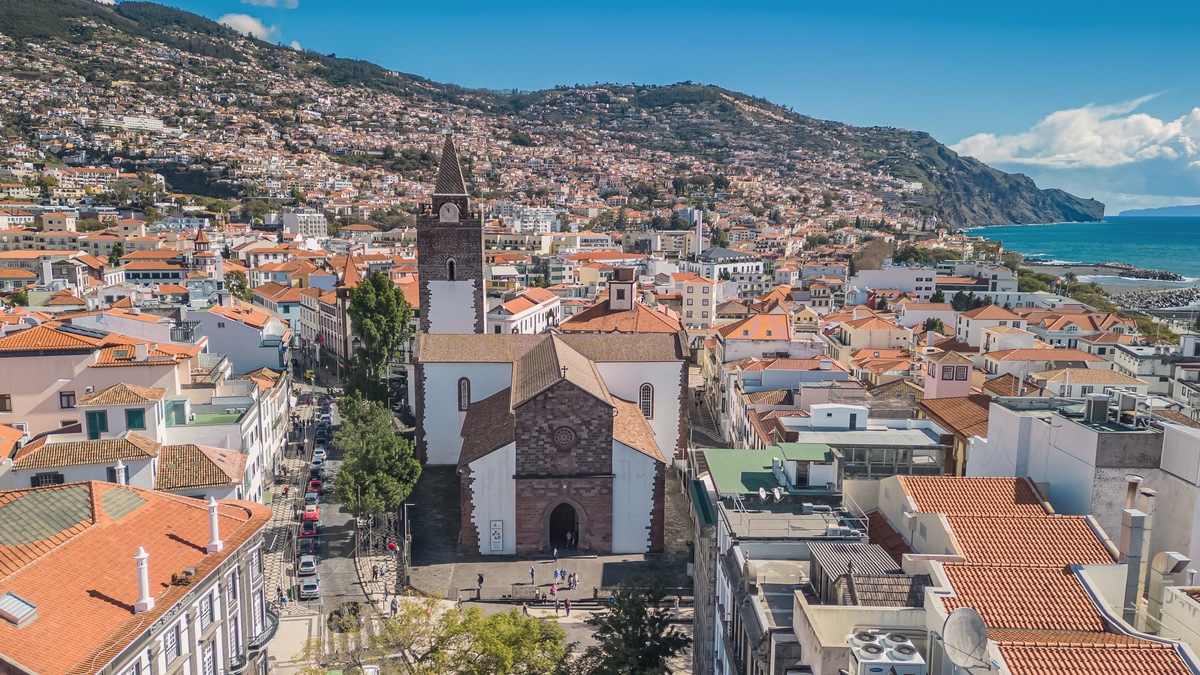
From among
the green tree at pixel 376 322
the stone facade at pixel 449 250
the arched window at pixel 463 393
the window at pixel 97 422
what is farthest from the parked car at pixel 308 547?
the green tree at pixel 376 322

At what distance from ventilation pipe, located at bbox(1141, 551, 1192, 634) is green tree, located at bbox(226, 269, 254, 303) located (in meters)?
73.3

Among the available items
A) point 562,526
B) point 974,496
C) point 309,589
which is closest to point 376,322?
point 562,526

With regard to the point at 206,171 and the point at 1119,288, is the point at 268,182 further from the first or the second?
the point at 1119,288

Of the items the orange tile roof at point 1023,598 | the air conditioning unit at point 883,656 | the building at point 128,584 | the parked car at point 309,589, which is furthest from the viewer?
the parked car at point 309,589

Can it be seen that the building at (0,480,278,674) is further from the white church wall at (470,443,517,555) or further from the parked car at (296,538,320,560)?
the white church wall at (470,443,517,555)

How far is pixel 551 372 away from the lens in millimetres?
32750

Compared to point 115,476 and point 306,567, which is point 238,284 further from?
point 115,476

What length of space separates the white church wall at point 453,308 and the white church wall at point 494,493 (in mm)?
14010

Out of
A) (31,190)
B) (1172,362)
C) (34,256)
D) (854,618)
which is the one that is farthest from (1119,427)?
(31,190)

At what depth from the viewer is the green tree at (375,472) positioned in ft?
102

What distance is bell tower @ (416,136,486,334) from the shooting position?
44.2 metres

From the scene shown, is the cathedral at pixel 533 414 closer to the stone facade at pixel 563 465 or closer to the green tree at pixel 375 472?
the stone facade at pixel 563 465

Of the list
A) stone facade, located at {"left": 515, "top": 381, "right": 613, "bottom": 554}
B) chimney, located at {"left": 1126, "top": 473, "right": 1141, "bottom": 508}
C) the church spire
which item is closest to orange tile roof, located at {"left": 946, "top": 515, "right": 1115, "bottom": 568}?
chimney, located at {"left": 1126, "top": 473, "right": 1141, "bottom": 508}

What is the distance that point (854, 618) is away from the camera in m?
12.4
